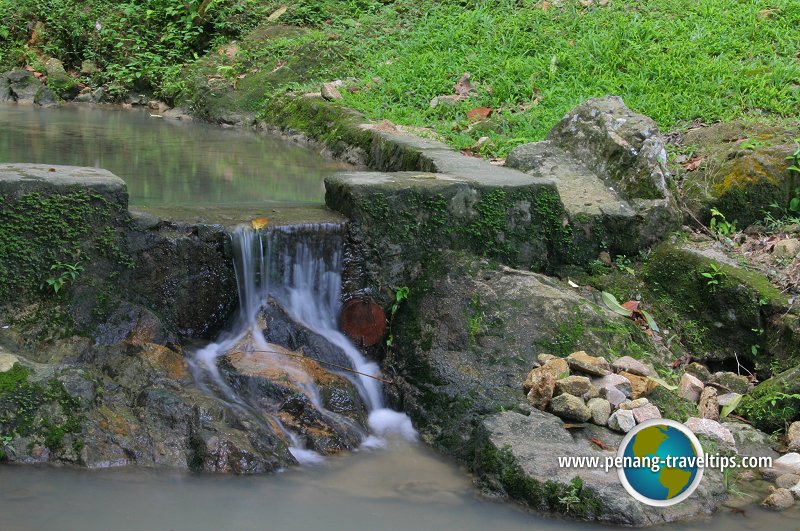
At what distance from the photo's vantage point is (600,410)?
4207 millimetres

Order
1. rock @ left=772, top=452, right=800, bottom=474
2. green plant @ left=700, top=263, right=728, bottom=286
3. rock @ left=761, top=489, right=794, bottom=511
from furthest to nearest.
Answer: green plant @ left=700, top=263, right=728, bottom=286 → rock @ left=772, top=452, right=800, bottom=474 → rock @ left=761, top=489, right=794, bottom=511

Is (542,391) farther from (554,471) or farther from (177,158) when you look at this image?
(177,158)

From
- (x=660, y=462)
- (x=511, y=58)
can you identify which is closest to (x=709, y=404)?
(x=660, y=462)

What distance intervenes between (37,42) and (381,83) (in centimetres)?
702

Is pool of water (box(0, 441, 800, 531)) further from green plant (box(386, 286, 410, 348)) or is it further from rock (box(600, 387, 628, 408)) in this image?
green plant (box(386, 286, 410, 348))

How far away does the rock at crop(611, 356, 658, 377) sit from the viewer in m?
4.59

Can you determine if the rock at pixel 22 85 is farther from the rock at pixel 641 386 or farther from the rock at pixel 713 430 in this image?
the rock at pixel 713 430

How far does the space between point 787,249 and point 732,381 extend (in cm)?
104

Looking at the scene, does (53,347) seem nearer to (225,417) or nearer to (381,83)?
(225,417)

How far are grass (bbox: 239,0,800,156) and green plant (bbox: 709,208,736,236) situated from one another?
1.61 meters

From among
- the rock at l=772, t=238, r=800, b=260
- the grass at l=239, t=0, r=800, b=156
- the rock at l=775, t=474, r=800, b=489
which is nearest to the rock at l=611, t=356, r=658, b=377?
the rock at l=775, t=474, r=800, b=489

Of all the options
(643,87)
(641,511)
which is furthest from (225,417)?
(643,87)

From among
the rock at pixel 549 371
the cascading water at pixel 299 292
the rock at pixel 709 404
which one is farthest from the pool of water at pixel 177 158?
the rock at pixel 709 404

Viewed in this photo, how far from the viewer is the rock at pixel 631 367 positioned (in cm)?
459
